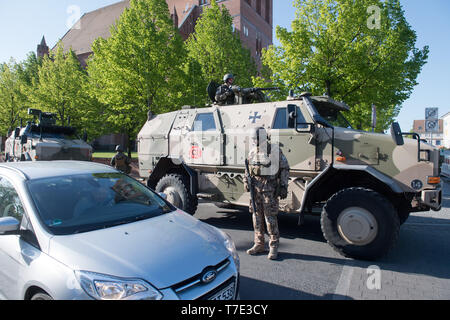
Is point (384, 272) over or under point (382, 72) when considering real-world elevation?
under

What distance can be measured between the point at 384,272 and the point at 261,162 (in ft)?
7.33

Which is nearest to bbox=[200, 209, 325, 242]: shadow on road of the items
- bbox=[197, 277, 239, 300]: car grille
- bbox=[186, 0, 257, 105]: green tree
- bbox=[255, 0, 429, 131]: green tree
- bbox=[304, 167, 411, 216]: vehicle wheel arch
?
bbox=[304, 167, 411, 216]: vehicle wheel arch

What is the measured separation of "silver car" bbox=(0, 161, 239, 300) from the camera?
2.25 m

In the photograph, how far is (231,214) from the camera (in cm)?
801

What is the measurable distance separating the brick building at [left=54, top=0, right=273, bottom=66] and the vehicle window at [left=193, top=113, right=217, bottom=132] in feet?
90.8

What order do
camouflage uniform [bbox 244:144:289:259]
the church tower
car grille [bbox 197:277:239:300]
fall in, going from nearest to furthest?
car grille [bbox 197:277:239:300] < camouflage uniform [bbox 244:144:289:259] < the church tower

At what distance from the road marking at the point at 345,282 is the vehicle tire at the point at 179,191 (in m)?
3.35

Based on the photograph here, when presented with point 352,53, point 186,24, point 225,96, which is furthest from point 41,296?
point 186,24

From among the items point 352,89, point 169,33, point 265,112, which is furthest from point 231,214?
point 169,33

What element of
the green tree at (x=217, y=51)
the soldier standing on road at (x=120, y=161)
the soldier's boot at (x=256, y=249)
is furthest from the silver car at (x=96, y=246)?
the green tree at (x=217, y=51)

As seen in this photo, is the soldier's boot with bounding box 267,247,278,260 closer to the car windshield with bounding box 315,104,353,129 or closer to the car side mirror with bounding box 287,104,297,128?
the car side mirror with bounding box 287,104,297,128

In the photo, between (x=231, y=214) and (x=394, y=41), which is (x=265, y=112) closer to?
(x=231, y=214)

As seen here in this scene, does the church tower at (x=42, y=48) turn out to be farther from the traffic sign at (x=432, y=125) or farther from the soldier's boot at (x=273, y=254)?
the soldier's boot at (x=273, y=254)

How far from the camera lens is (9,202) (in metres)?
3.06
